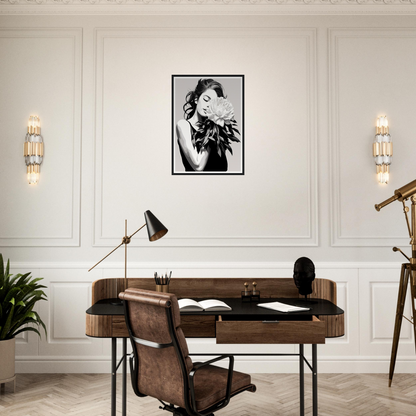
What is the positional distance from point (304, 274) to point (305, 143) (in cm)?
161

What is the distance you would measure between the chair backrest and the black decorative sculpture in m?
1.00

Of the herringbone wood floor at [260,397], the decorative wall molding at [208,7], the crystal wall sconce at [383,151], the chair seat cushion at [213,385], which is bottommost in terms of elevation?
the herringbone wood floor at [260,397]

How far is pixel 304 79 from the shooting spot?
3895mm

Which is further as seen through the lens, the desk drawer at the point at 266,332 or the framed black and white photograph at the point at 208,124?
the framed black and white photograph at the point at 208,124

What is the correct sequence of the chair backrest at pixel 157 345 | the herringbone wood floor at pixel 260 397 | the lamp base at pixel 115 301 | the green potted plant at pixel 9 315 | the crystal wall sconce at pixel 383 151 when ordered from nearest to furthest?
the chair backrest at pixel 157 345
the lamp base at pixel 115 301
the herringbone wood floor at pixel 260 397
the green potted plant at pixel 9 315
the crystal wall sconce at pixel 383 151

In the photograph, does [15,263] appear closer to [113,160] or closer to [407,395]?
[113,160]

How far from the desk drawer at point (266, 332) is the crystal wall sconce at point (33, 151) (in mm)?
2452

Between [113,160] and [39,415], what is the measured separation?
2.13 meters

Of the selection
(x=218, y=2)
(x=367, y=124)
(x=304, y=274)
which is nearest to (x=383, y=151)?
(x=367, y=124)

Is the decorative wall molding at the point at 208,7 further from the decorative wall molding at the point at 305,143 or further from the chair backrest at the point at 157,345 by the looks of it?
the chair backrest at the point at 157,345

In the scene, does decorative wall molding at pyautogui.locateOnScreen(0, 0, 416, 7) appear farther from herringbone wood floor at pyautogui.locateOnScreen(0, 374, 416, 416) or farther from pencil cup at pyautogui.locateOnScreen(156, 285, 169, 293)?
herringbone wood floor at pyautogui.locateOnScreen(0, 374, 416, 416)

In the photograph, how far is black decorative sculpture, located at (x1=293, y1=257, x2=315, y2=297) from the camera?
266 centimetres

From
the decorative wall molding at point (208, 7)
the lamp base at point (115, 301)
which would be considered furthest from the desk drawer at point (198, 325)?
the decorative wall molding at point (208, 7)

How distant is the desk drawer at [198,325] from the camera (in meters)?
2.36
